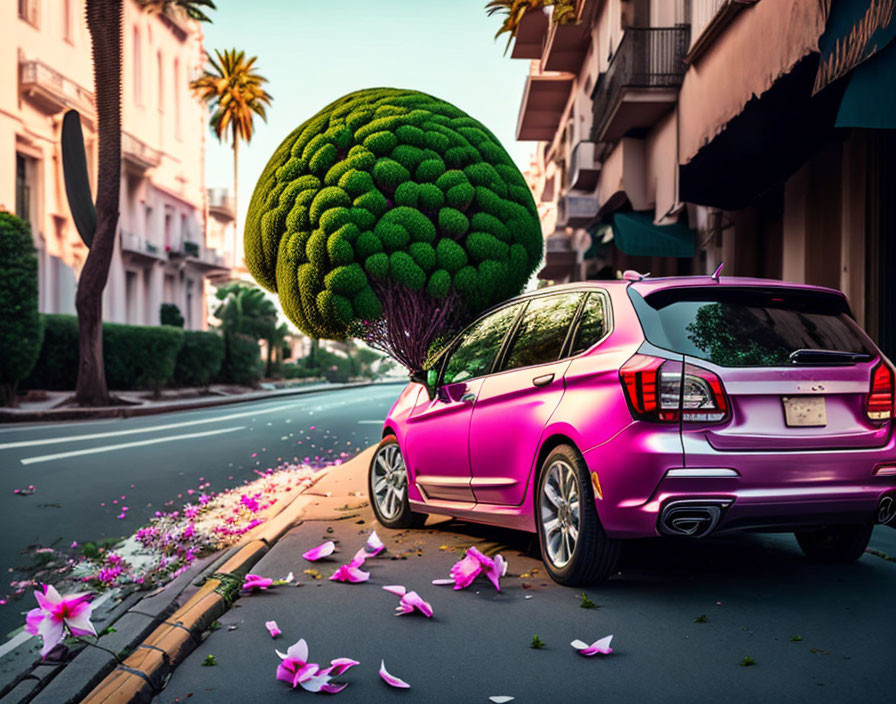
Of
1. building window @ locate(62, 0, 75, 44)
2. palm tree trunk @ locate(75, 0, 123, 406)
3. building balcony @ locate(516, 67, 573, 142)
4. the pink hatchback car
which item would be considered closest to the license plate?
the pink hatchback car

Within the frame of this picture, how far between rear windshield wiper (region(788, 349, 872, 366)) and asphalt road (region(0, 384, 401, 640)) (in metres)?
4.42

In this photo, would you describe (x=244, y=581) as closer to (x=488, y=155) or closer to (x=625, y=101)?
(x=488, y=155)

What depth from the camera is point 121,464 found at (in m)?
12.7

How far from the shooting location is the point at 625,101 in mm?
15727

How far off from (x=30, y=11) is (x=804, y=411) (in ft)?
126

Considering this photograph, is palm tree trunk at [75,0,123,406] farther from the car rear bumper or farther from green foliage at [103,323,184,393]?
the car rear bumper

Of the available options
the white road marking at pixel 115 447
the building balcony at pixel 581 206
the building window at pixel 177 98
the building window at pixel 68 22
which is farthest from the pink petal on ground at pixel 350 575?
the building window at pixel 177 98

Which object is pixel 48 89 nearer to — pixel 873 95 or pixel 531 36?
pixel 531 36

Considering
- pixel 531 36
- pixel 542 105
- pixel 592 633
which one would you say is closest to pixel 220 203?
pixel 542 105

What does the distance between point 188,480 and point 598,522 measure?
7.50 metres

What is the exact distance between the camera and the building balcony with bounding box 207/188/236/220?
67.0 m

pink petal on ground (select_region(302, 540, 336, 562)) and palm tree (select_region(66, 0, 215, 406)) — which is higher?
palm tree (select_region(66, 0, 215, 406))

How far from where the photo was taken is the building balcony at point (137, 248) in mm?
46406

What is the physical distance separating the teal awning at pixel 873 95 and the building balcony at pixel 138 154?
139 feet
